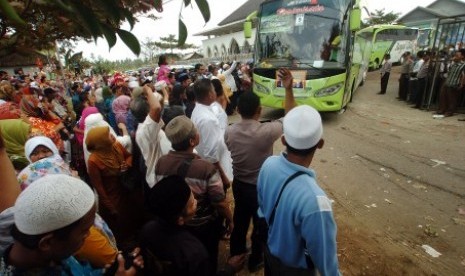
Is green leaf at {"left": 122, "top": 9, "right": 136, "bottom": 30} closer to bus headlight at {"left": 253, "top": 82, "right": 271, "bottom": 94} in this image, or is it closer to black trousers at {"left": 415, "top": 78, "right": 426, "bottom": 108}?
bus headlight at {"left": 253, "top": 82, "right": 271, "bottom": 94}

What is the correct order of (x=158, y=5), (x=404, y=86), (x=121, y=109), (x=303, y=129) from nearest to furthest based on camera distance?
(x=158, y=5) → (x=303, y=129) → (x=121, y=109) → (x=404, y=86)

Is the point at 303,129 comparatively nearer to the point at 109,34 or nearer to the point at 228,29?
the point at 109,34

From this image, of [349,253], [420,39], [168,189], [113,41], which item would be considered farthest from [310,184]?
[420,39]

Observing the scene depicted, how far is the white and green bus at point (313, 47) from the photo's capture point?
7461mm

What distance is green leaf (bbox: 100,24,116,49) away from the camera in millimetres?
956

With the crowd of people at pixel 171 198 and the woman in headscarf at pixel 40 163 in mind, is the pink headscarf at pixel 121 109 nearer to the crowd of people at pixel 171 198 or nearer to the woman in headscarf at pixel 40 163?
the crowd of people at pixel 171 198

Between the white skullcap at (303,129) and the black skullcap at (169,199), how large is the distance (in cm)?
70

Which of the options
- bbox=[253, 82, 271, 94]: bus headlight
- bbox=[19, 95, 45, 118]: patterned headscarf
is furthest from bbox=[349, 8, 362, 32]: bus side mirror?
bbox=[19, 95, 45, 118]: patterned headscarf

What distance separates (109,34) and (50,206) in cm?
71

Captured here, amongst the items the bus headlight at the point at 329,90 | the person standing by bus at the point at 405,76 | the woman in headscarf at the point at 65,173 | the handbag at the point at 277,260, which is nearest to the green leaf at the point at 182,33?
the handbag at the point at 277,260

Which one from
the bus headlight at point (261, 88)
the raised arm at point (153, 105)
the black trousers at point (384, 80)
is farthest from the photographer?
the black trousers at point (384, 80)

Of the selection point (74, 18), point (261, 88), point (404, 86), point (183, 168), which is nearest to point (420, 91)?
point (404, 86)

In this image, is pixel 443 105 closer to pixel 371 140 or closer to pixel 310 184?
pixel 371 140

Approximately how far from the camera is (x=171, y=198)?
1753 millimetres
